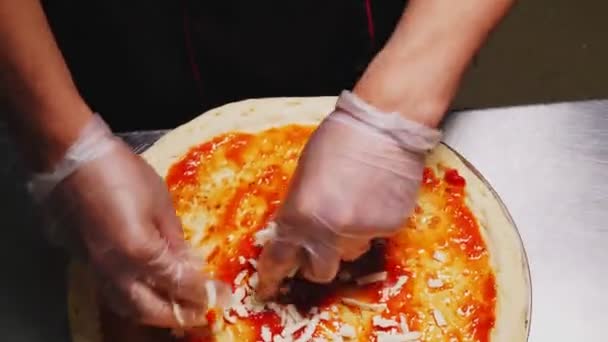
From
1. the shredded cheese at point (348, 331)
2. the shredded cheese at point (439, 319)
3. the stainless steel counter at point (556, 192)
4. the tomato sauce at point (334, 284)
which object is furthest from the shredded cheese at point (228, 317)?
the stainless steel counter at point (556, 192)

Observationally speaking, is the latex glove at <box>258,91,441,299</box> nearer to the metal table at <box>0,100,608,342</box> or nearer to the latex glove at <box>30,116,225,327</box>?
the latex glove at <box>30,116,225,327</box>

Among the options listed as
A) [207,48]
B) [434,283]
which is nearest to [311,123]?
[207,48]

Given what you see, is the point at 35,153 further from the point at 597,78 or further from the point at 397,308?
the point at 597,78

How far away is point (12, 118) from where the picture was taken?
0.82 meters

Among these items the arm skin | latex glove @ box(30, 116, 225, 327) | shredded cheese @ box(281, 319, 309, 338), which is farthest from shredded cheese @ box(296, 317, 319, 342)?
the arm skin

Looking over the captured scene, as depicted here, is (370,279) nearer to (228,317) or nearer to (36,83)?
(228,317)

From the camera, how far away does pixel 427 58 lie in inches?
33.0

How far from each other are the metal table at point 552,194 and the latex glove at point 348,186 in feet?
0.88

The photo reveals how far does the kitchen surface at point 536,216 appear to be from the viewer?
994 millimetres

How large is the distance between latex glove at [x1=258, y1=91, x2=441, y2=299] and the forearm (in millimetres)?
227

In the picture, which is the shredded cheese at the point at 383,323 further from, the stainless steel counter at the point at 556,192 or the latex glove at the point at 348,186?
the stainless steel counter at the point at 556,192

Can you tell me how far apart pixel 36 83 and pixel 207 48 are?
267mm

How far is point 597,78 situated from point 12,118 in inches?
50.7

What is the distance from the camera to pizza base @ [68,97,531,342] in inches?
35.0
